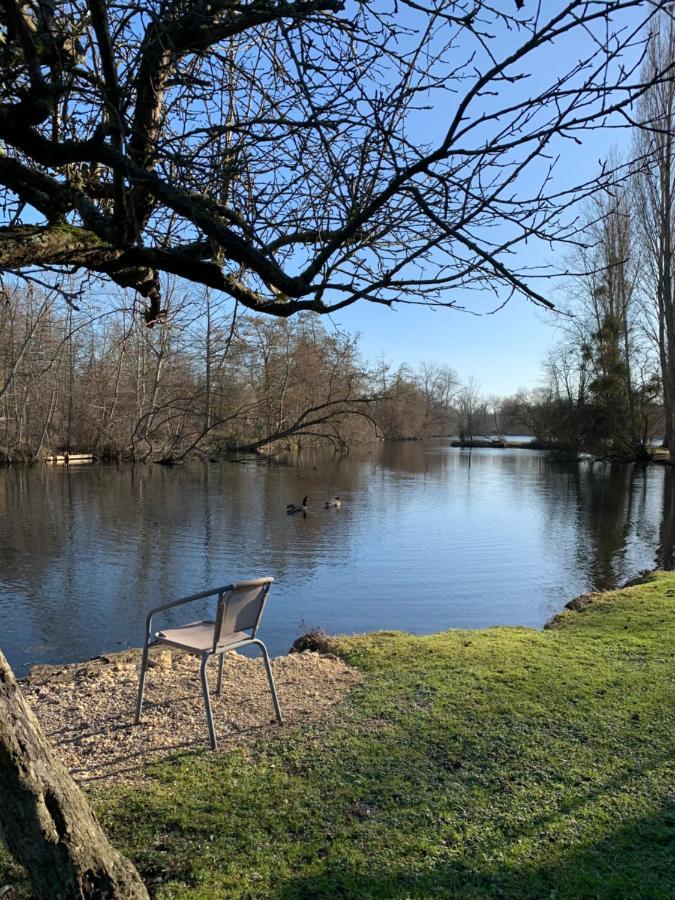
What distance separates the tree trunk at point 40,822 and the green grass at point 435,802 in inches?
20.6

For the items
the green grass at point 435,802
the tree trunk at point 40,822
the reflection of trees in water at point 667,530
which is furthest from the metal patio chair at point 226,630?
the reflection of trees in water at point 667,530

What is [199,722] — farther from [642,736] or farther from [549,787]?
[642,736]

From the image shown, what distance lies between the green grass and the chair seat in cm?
67

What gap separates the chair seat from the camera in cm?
431

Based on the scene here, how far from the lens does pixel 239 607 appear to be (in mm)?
4410

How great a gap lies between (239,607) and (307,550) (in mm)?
12655

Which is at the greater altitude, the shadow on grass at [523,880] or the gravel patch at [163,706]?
the shadow on grass at [523,880]

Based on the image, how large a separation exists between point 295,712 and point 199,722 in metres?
0.68

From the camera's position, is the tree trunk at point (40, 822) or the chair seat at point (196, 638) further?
the chair seat at point (196, 638)

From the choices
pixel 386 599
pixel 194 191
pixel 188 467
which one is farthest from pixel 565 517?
pixel 188 467

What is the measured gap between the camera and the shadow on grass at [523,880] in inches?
101

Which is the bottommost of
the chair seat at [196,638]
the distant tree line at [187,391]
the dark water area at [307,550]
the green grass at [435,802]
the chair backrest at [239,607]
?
the dark water area at [307,550]

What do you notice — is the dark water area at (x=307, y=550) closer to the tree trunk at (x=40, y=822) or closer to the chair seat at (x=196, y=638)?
the tree trunk at (x=40, y=822)

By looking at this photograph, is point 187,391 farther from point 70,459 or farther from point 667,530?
point 70,459
